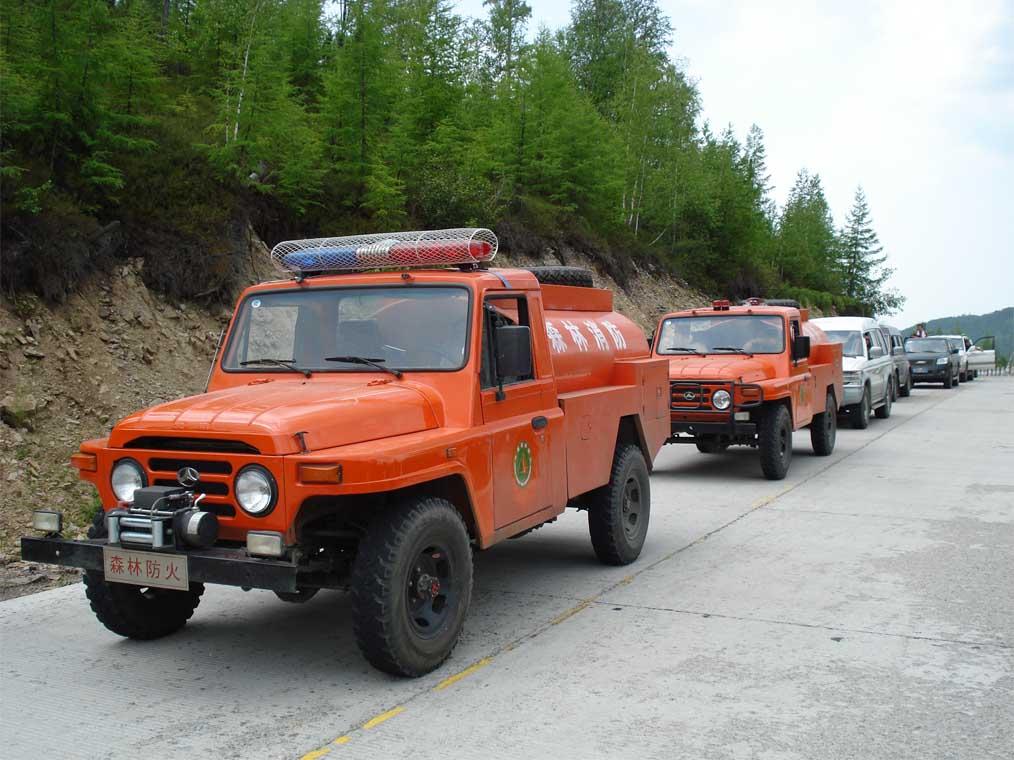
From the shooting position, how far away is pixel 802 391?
12.8 metres

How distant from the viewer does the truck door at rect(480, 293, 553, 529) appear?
5.79 metres

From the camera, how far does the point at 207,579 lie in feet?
15.0

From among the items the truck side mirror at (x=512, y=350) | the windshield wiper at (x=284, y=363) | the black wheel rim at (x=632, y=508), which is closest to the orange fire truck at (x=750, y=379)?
the black wheel rim at (x=632, y=508)

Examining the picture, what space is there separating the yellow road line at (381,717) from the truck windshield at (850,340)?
1567 cm

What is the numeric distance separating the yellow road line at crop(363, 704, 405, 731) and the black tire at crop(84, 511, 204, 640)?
57.1 inches

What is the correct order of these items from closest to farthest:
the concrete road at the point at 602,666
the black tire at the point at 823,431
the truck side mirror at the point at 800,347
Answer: the concrete road at the point at 602,666 < the truck side mirror at the point at 800,347 < the black tire at the point at 823,431

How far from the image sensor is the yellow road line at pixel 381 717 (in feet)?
14.6

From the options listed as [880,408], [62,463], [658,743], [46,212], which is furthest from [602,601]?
[880,408]

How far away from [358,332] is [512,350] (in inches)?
39.4

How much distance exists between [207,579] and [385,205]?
553 inches

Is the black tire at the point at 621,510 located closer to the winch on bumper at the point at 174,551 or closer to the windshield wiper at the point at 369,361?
the windshield wiper at the point at 369,361

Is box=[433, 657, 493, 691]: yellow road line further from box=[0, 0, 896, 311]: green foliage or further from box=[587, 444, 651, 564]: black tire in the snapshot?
box=[0, 0, 896, 311]: green foliage

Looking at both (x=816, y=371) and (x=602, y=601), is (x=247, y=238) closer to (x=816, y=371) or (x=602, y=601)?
(x=816, y=371)

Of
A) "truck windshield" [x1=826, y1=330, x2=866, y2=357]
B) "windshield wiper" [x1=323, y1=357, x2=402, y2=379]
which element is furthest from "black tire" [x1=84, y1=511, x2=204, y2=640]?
"truck windshield" [x1=826, y1=330, x2=866, y2=357]
